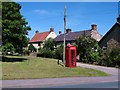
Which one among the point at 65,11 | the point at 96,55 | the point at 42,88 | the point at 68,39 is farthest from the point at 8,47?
the point at 68,39

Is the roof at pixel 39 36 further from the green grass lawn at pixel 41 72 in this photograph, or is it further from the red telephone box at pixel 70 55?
the green grass lawn at pixel 41 72

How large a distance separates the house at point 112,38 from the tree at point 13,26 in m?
15.7

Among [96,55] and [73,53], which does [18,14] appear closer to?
[73,53]

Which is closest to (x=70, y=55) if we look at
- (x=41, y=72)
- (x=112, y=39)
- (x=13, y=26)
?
(x=41, y=72)

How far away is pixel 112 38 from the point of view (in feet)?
147

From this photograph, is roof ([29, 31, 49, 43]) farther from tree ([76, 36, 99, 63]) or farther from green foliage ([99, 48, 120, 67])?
green foliage ([99, 48, 120, 67])

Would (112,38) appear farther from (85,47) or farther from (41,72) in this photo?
(41,72)

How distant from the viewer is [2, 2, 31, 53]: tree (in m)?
30.8

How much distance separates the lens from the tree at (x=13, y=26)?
101ft

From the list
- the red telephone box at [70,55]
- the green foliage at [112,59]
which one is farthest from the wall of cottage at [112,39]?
the red telephone box at [70,55]

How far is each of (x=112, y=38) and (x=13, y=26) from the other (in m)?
19.2

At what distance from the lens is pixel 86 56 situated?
140 ft

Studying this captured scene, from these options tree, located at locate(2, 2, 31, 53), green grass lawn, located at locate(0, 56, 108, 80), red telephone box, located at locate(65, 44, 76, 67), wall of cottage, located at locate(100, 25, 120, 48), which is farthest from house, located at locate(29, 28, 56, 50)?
green grass lawn, located at locate(0, 56, 108, 80)

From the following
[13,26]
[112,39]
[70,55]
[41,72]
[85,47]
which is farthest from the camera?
[112,39]
